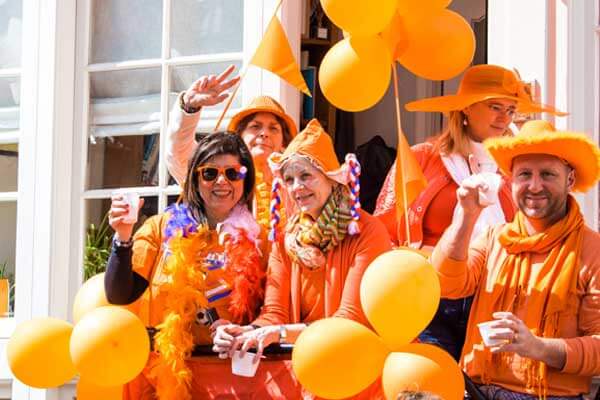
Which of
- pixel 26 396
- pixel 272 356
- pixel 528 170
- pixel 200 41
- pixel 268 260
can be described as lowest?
pixel 26 396

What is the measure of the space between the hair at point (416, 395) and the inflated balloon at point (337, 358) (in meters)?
0.18

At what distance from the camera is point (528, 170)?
3.49 m

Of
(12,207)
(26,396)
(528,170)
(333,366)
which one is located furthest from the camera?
(12,207)

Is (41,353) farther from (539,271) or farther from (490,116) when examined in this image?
(490,116)

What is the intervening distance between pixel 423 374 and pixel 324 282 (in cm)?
56

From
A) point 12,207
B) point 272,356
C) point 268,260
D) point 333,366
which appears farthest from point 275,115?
point 12,207

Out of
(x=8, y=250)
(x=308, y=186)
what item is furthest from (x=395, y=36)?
(x=8, y=250)

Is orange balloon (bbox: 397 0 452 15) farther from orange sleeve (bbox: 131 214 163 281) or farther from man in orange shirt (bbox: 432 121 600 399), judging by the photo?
orange sleeve (bbox: 131 214 163 281)

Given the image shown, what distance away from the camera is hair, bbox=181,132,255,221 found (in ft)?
12.6

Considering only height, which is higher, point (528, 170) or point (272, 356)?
point (528, 170)

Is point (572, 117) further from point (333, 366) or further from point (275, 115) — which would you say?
point (333, 366)

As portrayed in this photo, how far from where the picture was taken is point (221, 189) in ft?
12.6

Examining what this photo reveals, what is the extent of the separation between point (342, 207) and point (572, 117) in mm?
1242

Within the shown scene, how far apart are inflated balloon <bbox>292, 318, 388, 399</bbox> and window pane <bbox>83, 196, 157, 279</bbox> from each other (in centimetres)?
209
